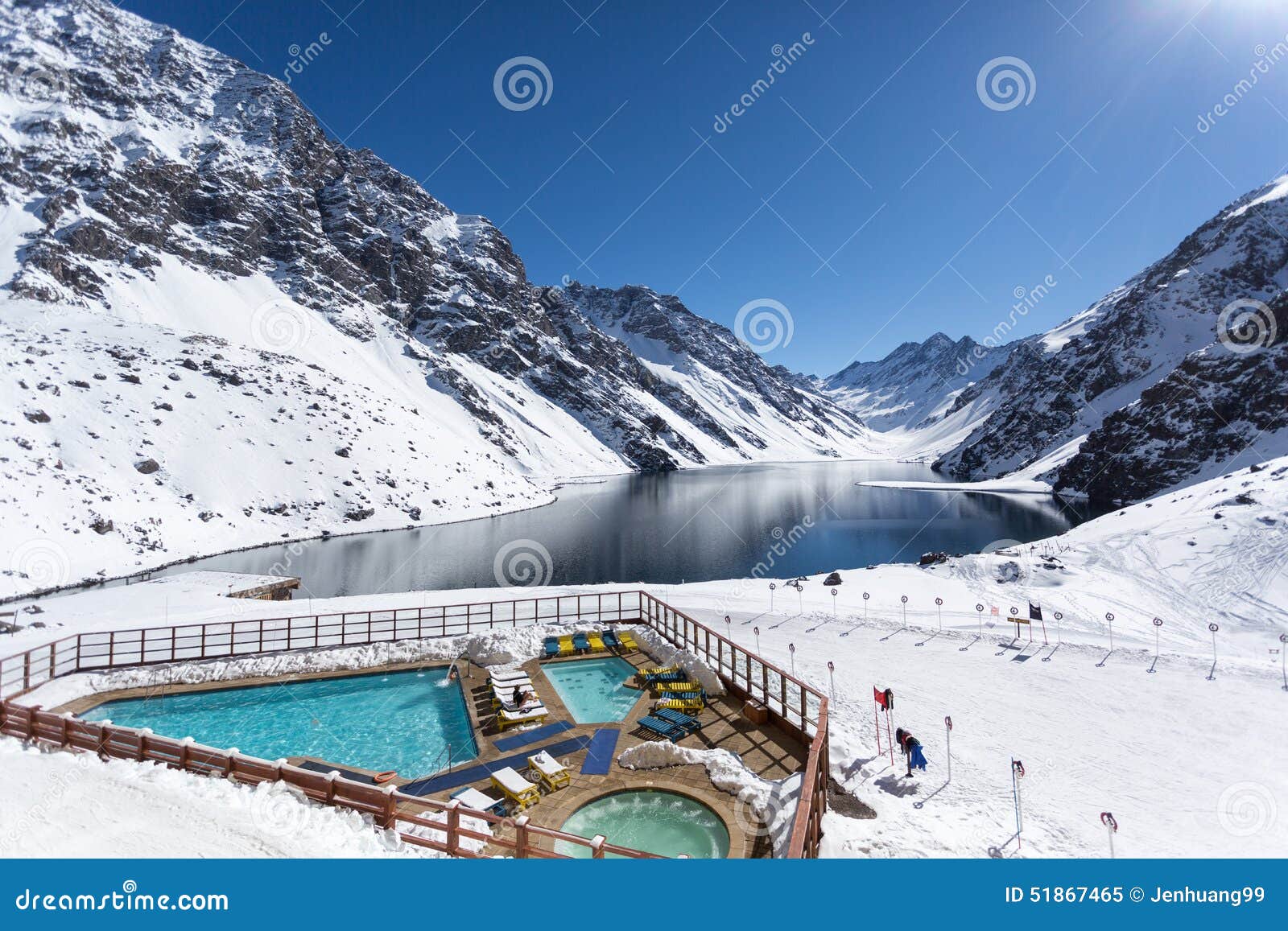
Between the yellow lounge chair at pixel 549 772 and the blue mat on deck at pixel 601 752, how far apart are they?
73 centimetres

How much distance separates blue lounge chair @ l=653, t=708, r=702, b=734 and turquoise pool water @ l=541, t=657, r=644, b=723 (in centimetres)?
182

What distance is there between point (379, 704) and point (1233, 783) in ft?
82.0

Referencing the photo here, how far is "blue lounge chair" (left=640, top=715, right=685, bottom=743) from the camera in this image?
1645cm

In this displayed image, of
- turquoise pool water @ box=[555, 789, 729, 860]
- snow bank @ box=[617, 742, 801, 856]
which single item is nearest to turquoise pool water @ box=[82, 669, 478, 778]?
turquoise pool water @ box=[555, 789, 729, 860]

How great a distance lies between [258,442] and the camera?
2606 inches

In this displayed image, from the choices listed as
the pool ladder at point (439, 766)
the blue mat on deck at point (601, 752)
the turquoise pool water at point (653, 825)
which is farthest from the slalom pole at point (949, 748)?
the pool ladder at point (439, 766)

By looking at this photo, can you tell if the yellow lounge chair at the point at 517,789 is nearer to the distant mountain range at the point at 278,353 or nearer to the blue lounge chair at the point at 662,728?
the blue lounge chair at the point at 662,728

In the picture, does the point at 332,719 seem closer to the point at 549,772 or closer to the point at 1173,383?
the point at 549,772

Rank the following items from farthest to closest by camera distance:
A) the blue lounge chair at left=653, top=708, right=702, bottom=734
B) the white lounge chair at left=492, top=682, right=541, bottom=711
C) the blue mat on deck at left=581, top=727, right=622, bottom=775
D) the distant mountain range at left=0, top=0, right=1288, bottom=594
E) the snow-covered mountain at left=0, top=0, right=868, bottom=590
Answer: the distant mountain range at left=0, top=0, right=1288, bottom=594, the snow-covered mountain at left=0, top=0, right=868, bottom=590, the white lounge chair at left=492, top=682, right=541, bottom=711, the blue lounge chair at left=653, top=708, right=702, bottom=734, the blue mat on deck at left=581, top=727, right=622, bottom=775

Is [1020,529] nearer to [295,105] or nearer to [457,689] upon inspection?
[457,689]

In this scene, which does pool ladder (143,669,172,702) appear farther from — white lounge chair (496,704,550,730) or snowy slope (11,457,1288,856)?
white lounge chair (496,704,550,730)

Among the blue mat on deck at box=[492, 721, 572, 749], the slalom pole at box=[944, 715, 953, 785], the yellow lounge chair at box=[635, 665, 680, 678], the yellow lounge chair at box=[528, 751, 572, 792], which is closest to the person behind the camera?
the yellow lounge chair at box=[528, 751, 572, 792]

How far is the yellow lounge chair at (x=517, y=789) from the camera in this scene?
13062 mm

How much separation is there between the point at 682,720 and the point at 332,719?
461 inches
